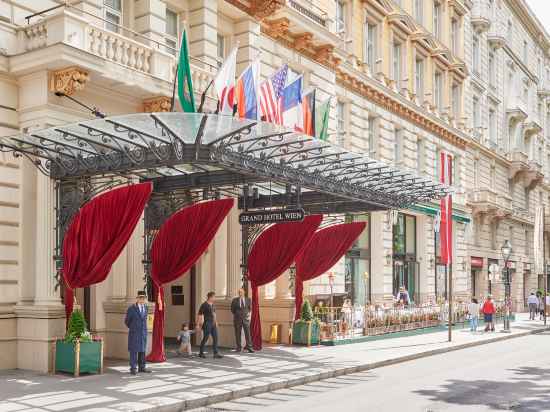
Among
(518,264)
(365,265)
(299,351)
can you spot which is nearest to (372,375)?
(299,351)

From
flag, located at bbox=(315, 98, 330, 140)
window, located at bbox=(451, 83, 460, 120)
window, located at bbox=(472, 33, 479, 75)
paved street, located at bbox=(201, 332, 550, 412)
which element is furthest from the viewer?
window, located at bbox=(472, 33, 479, 75)

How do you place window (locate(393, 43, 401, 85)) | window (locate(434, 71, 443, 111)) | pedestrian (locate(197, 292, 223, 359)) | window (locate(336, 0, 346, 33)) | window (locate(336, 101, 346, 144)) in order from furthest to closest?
1. window (locate(434, 71, 443, 111))
2. window (locate(393, 43, 401, 85))
3. window (locate(336, 0, 346, 33))
4. window (locate(336, 101, 346, 144))
5. pedestrian (locate(197, 292, 223, 359))

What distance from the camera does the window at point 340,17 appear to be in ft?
102

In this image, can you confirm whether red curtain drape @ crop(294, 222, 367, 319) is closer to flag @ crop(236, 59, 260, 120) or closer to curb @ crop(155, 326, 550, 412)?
curb @ crop(155, 326, 550, 412)

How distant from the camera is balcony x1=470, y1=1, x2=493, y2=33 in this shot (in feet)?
154

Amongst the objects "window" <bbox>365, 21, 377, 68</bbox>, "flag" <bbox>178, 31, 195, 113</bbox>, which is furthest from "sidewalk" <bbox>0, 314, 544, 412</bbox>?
"window" <bbox>365, 21, 377, 68</bbox>

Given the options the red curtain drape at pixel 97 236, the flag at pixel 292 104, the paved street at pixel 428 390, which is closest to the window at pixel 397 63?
the flag at pixel 292 104

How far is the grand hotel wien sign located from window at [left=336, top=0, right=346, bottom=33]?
13.9 meters

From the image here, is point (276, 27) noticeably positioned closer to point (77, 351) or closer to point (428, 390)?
point (77, 351)

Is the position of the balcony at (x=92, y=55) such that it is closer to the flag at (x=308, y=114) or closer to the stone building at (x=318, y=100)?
the stone building at (x=318, y=100)

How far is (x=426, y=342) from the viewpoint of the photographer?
25453 mm

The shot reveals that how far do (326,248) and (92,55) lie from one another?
1028cm

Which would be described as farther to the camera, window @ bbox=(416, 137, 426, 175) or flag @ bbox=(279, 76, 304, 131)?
window @ bbox=(416, 137, 426, 175)

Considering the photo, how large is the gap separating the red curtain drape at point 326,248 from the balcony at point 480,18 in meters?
27.8
